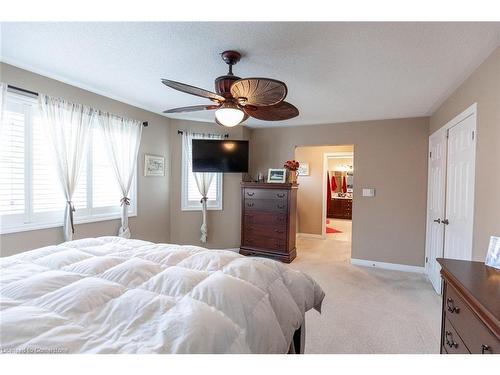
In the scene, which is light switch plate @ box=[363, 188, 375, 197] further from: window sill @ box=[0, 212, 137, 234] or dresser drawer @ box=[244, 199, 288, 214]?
window sill @ box=[0, 212, 137, 234]

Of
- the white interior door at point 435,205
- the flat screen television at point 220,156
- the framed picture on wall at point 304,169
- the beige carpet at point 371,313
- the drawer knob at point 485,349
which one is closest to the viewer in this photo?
the drawer knob at point 485,349

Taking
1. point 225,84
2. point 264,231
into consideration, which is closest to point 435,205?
point 264,231

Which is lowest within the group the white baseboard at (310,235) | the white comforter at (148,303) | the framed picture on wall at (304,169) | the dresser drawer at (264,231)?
the white baseboard at (310,235)

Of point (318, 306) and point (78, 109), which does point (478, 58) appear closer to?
point (318, 306)

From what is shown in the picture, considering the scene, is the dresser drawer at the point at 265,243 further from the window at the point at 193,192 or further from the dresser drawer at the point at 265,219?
the window at the point at 193,192

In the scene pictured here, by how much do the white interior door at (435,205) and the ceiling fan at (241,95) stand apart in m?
2.18

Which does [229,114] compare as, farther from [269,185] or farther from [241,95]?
[269,185]

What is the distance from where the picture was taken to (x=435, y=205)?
11.2 ft

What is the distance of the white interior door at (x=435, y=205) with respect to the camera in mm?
3135

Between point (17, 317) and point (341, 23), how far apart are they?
2220 millimetres

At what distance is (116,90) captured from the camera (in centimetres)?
313

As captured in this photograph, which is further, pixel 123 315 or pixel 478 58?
pixel 478 58

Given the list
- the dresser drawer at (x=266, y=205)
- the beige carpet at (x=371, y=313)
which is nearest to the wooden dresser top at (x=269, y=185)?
the dresser drawer at (x=266, y=205)
